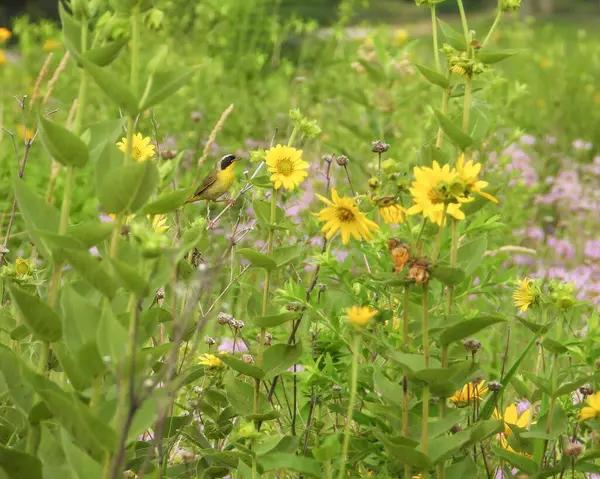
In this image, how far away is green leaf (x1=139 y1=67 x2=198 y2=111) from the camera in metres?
0.90

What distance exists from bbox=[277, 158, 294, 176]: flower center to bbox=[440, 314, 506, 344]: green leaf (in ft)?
1.13

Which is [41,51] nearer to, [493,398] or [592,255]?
[592,255]

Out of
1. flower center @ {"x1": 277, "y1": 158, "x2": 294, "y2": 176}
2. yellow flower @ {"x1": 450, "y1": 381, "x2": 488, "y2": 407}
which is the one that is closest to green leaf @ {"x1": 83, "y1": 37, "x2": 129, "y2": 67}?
flower center @ {"x1": 277, "y1": 158, "x2": 294, "y2": 176}

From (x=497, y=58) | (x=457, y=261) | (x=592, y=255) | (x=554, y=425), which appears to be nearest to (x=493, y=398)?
(x=554, y=425)

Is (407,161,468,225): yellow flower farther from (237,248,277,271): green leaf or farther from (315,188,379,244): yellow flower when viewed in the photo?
(237,248,277,271): green leaf

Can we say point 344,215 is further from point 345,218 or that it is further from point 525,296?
point 525,296

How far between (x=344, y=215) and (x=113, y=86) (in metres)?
0.35

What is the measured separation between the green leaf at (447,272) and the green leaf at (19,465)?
A: 0.50 metres

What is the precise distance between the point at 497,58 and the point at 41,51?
4.60m

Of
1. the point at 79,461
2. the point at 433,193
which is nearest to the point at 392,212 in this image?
the point at 433,193

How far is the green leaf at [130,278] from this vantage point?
0.84m

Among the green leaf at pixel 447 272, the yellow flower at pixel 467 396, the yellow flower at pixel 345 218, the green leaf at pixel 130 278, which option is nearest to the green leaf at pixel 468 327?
the green leaf at pixel 447 272

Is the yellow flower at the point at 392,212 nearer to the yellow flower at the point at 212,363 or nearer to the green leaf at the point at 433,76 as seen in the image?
the green leaf at the point at 433,76

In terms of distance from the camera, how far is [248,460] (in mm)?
1122
